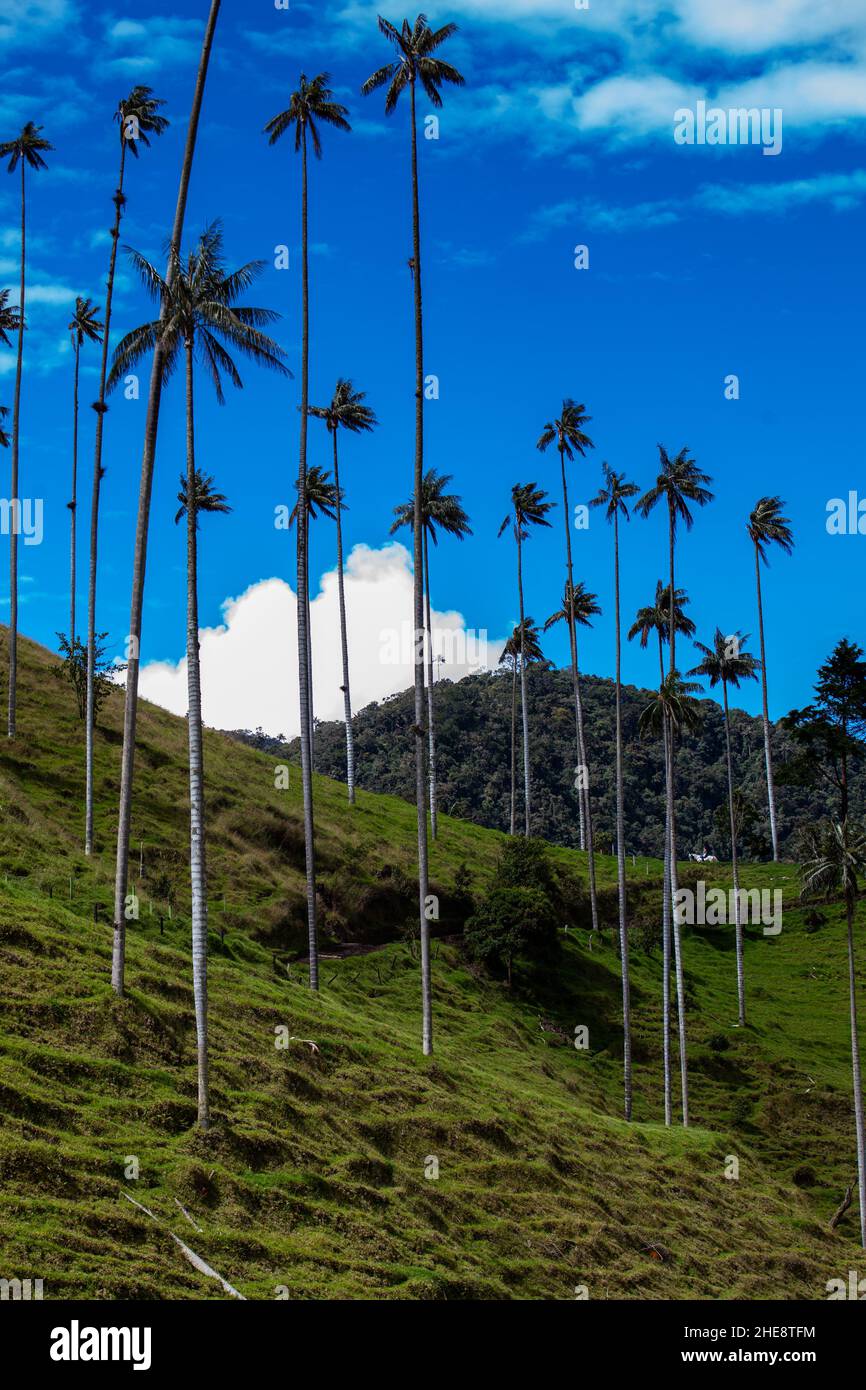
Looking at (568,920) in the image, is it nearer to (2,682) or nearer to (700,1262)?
(2,682)

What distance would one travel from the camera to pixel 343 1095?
3912 centimetres

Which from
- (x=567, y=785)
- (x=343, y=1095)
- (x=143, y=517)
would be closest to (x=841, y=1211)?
(x=343, y=1095)

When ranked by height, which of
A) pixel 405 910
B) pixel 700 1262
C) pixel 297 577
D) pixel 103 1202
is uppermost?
pixel 297 577

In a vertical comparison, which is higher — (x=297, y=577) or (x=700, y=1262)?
(x=297, y=577)

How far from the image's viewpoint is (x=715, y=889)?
340 feet

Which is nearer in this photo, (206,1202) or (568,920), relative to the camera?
(206,1202)

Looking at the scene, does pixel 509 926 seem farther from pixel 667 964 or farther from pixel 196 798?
pixel 196 798

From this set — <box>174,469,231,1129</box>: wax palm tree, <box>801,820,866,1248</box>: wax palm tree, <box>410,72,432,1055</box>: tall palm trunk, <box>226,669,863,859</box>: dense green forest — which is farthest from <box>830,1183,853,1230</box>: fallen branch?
<box>226,669,863,859</box>: dense green forest

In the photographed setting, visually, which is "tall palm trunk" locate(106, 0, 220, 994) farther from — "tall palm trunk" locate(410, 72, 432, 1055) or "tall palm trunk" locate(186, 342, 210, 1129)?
"tall palm trunk" locate(410, 72, 432, 1055)

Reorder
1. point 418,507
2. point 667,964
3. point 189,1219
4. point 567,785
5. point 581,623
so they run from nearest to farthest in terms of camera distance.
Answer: point 189,1219
point 418,507
point 667,964
point 581,623
point 567,785

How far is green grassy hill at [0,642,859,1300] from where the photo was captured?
90.2 feet
